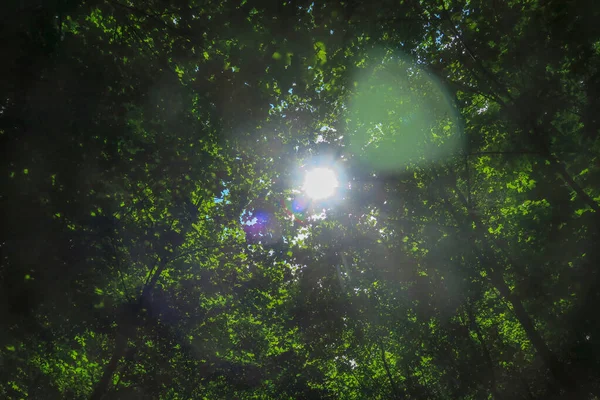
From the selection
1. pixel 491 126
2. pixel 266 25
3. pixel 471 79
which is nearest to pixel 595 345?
pixel 491 126

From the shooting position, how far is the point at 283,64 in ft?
16.8

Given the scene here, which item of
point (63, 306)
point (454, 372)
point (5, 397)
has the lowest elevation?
point (5, 397)

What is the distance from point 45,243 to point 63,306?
1.96m

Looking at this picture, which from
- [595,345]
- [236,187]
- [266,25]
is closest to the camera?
[266,25]

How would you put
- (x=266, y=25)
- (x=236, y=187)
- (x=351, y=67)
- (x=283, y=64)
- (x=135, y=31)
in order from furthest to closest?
(x=236, y=187)
(x=351, y=67)
(x=135, y=31)
(x=283, y=64)
(x=266, y=25)

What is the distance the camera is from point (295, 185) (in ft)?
31.7

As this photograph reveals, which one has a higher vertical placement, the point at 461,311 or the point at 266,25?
the point at 461,311

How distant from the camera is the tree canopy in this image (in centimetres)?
528

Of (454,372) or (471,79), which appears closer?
(471,79)

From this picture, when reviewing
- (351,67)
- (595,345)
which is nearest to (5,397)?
(351,67)

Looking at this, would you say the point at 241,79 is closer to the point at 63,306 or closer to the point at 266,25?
the point at 266,25

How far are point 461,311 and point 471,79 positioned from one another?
27.4 feet

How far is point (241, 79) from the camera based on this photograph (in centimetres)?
592

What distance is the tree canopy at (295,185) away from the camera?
17.3ft
